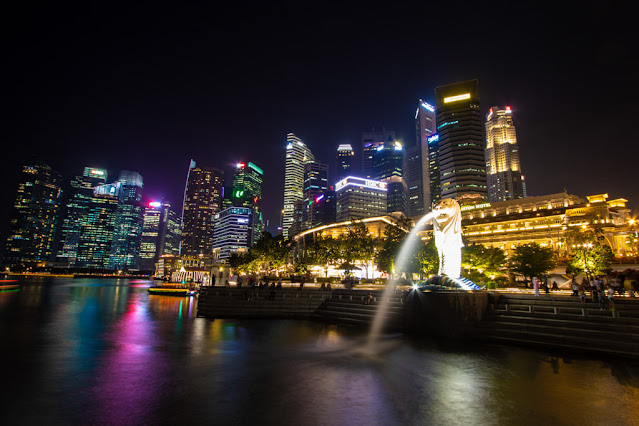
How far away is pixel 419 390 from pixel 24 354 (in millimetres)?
18180

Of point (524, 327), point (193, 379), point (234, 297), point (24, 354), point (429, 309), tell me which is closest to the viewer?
point (193, 379)

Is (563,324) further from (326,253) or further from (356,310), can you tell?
(326,253)

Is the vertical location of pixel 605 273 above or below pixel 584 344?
above

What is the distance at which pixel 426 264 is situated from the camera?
148 feet

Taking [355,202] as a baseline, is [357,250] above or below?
below

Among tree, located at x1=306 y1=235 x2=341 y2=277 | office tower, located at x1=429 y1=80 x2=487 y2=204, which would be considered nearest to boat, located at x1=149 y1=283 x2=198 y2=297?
tree, located at x1=306 y1=235 x2=341 y2=277

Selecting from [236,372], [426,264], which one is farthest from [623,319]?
[426,264]

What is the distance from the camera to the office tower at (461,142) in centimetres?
16425

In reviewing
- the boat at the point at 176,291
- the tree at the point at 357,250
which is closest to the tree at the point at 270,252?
the tree at the point at 357,250

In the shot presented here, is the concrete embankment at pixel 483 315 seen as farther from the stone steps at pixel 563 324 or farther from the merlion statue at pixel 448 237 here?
the merlion statue at pixel 448 237

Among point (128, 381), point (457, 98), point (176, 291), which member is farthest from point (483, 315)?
point (457, 98)

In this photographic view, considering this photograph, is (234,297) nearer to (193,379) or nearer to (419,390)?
(193,379)

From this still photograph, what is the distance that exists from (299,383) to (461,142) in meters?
182

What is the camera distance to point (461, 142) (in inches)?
6698
